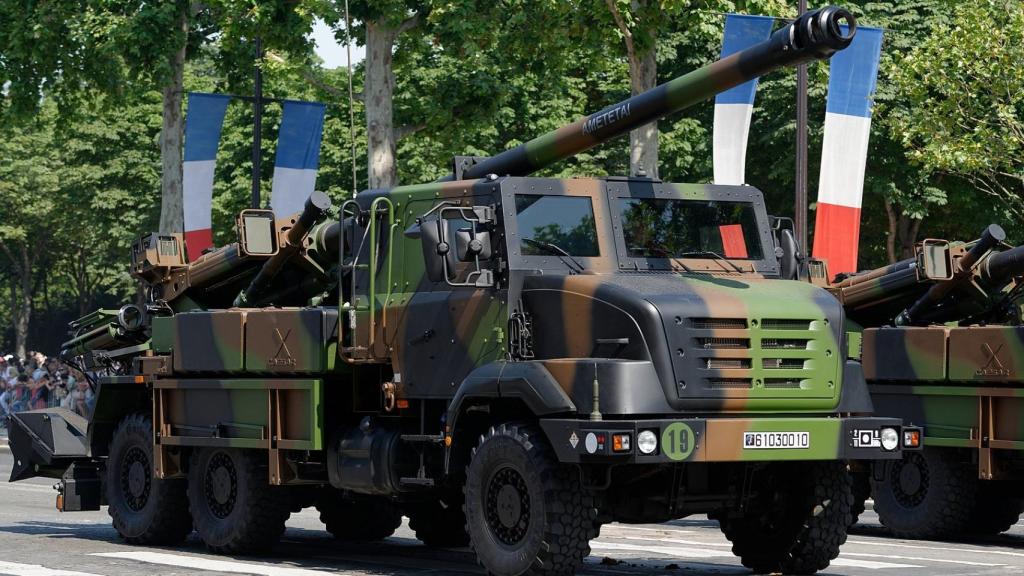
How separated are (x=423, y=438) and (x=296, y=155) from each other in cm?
1631

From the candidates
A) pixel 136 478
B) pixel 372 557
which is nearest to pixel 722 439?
pixel 372 557

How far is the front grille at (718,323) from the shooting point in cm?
1138

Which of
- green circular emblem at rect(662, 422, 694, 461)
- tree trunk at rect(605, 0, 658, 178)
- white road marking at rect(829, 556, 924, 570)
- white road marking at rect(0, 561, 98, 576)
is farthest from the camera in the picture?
tree trunk at rect(605, 0, 658, 178)

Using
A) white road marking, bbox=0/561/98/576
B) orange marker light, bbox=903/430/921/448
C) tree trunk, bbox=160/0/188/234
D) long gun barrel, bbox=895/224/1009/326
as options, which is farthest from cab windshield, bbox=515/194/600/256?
tree trunk, bbox=160/0/188/234

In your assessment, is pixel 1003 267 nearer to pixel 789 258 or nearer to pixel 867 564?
pixel 867 564

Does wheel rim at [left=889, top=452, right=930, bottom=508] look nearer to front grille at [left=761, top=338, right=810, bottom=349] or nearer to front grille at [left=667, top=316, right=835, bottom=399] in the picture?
front grille at [left=667, top=316, right=835, bottom=399]

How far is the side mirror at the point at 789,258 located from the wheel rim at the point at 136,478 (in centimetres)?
599

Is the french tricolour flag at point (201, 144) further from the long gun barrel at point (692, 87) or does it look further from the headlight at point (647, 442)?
the headlight at point (647, 442)

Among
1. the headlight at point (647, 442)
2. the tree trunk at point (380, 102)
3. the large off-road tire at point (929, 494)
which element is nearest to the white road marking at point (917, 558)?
the large off-road tire at point (929, 494)

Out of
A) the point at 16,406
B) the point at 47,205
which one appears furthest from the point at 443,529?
the point at 47,205

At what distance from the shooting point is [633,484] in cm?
1190

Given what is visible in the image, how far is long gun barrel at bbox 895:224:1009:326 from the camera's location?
56.4 ft

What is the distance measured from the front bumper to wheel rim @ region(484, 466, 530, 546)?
0.49 meters

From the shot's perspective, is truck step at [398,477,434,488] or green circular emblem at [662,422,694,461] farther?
truck step at [398,477,434,488]
